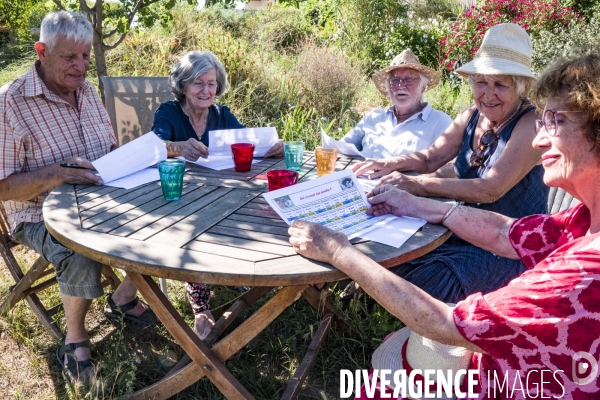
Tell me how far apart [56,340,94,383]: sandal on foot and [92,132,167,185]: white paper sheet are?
83cm

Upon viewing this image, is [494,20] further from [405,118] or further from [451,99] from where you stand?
[405,118]

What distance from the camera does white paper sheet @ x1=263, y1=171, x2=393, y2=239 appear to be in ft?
5.69

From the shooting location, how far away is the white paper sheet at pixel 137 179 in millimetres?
2230

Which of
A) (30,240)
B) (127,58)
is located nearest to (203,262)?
(30,240)

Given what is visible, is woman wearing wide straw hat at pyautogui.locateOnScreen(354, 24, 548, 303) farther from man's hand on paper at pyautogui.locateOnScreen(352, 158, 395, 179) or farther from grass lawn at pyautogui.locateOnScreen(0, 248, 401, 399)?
grass lawn at pyautogui.locateOnScreen(0, 248, 401, 399)

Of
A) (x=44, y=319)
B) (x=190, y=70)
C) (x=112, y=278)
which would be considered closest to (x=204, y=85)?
(x=190, y=70)

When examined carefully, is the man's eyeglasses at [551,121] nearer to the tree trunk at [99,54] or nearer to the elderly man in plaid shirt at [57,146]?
the elderly man in plaid shirt at [57,146]

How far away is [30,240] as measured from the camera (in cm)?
245

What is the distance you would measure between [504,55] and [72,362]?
8.59ft

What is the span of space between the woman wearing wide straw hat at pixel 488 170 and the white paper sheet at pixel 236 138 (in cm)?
65

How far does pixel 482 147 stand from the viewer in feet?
8.32

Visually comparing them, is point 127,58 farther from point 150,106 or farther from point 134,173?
point 134,173

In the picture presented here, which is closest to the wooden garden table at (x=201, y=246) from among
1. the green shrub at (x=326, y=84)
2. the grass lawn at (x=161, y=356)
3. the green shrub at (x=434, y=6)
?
the grass lawn at (x=161, y=356)

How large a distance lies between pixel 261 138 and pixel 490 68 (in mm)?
1285
